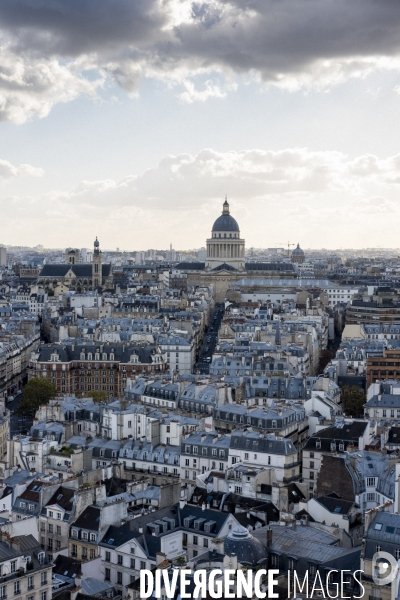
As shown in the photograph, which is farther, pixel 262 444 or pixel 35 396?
pixel 35 396

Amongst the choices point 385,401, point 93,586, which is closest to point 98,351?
point 385,401

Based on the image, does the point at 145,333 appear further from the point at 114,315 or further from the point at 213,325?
the point at 213,325

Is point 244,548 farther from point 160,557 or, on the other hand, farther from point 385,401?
point 385,401

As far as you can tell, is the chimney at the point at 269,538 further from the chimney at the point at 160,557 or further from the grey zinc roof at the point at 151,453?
the grey zinc roof at the point at 151,453

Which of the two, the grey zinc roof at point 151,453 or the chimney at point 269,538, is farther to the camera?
the grey zinc roof at point 151,453

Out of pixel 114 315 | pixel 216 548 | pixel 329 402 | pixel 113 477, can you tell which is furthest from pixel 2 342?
pixel 216 548

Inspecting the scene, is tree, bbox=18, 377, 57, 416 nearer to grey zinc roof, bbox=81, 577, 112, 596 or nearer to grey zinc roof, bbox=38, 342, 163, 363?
grey zinc roof, bbox=38, 342, 163, 363

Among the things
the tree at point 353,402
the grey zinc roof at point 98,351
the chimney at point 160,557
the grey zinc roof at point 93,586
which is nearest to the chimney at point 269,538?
the chimney at point 160,557
